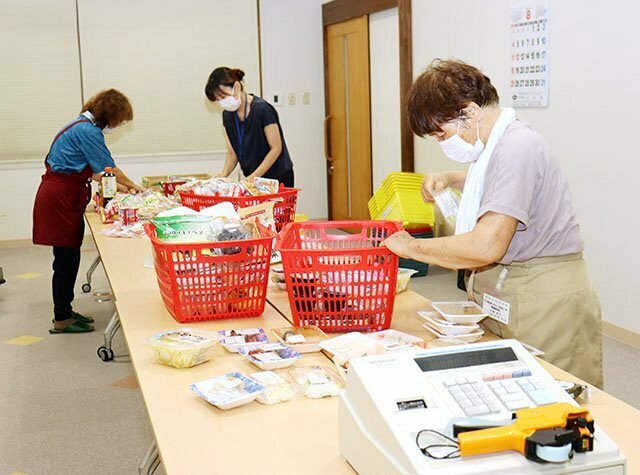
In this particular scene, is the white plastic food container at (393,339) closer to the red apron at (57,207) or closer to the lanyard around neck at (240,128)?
the red apron at (57,207)

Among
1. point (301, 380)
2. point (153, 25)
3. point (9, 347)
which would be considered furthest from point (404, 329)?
point (153, 25)

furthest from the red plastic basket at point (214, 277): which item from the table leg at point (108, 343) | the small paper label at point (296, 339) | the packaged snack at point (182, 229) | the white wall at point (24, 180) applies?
the white wall at point (24, 180)

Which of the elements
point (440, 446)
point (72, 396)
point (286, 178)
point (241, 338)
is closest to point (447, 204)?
point (241, 338)

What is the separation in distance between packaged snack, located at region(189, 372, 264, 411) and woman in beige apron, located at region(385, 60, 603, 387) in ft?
1.84

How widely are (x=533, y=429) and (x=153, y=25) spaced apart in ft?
23.7

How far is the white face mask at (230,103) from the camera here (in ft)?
16.0

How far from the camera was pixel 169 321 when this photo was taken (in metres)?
2.33

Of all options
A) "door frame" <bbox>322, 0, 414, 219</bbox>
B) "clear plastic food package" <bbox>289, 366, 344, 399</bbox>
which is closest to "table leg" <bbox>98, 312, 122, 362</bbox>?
"clear plastic food package" <bbox>289, 366, 344, 399</bbox>

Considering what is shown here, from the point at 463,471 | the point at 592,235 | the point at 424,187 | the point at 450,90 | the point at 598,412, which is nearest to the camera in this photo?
the point at 463,471

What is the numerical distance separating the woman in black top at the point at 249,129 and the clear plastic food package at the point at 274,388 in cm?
302

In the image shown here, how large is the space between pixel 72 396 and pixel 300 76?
16.7 feet

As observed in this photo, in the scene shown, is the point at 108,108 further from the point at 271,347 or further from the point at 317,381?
the point at 317,381

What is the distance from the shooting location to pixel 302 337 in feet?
6.76

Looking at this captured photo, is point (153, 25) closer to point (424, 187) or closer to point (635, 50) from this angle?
point (635, 50)
